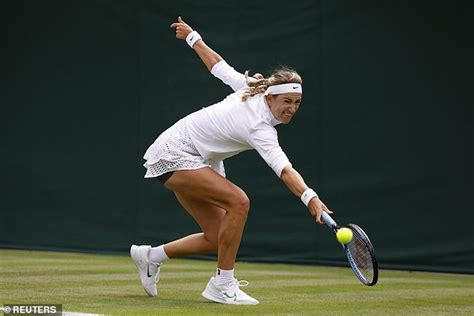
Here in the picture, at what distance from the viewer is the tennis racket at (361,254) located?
576 cm

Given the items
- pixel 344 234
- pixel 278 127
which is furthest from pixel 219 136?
pixel 278 127

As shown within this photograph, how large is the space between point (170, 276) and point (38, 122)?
167 inches

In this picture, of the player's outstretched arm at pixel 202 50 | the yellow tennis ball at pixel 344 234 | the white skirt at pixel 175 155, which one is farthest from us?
the player's outstretched arm at pixel 202 50

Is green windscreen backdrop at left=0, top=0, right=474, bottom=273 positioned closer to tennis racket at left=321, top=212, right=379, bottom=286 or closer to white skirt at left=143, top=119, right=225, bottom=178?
white skirt at left=143, top=119, right=225, bottom=178

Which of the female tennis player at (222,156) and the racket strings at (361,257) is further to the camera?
the female tennis player at (222,156)

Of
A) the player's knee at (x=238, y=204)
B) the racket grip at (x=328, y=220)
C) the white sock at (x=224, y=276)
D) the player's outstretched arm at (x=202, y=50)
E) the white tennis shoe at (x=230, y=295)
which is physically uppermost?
the player's outstretched arm at (x=202, y=50)

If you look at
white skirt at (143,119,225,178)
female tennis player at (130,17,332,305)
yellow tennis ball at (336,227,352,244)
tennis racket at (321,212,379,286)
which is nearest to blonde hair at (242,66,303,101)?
female tennis player at (130,17,332,305)

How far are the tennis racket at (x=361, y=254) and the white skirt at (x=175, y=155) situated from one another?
1069 mm

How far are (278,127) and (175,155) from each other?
436 cm

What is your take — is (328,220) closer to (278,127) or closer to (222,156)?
(222,156)

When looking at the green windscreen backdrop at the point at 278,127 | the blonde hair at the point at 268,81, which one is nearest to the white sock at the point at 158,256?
the blonde hair at the point at 268,81

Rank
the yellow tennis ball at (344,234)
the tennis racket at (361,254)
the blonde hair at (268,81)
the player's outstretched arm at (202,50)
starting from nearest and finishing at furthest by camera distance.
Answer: the tennis racket at (361,254)
the yellow tennis ball at (344,234)
the blonde hair at (268,81)
the player's outstretched arm at (202,50)

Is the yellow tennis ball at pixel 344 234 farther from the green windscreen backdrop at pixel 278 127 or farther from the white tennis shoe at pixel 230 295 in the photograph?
the green windscreen backdrop at pixel 278 127

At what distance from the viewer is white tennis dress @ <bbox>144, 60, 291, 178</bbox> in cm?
644
